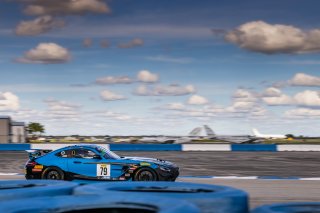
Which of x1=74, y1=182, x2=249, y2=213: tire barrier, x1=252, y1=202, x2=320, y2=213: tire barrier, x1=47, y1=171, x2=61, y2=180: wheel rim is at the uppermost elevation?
x1=74, y1=182, x2=249, y2=213: tire barrier

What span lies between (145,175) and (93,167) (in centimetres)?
141

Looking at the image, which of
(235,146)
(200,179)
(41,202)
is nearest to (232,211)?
(41,202)

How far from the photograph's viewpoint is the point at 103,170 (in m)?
14.4

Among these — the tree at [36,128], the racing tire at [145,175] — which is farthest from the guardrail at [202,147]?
the tree at [36,128]

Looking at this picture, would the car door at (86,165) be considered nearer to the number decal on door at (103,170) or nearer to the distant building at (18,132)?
the number decal on door at (103,170)

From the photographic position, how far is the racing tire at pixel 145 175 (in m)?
14.3

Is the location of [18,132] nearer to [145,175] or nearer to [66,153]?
[66,153]

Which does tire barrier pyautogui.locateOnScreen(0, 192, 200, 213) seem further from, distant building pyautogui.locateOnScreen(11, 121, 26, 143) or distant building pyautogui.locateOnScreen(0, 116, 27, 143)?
distant building pyautogui.locateOnScreen(11, 121, 26, 143)

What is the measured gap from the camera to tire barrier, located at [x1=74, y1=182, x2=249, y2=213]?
4.98m

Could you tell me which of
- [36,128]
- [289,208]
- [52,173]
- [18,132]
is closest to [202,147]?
[18,132]

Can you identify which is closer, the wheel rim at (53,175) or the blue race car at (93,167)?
the blue race car at (93,167)

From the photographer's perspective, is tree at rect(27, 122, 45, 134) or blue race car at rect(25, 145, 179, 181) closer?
blue race car at rect(25, 145, 179, 181)

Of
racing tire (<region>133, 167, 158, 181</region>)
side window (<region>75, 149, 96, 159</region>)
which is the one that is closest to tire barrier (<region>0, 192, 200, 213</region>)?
racing tire (<region>133, 167, 158, 181</region>)

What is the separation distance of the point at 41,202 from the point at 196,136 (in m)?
83.1
